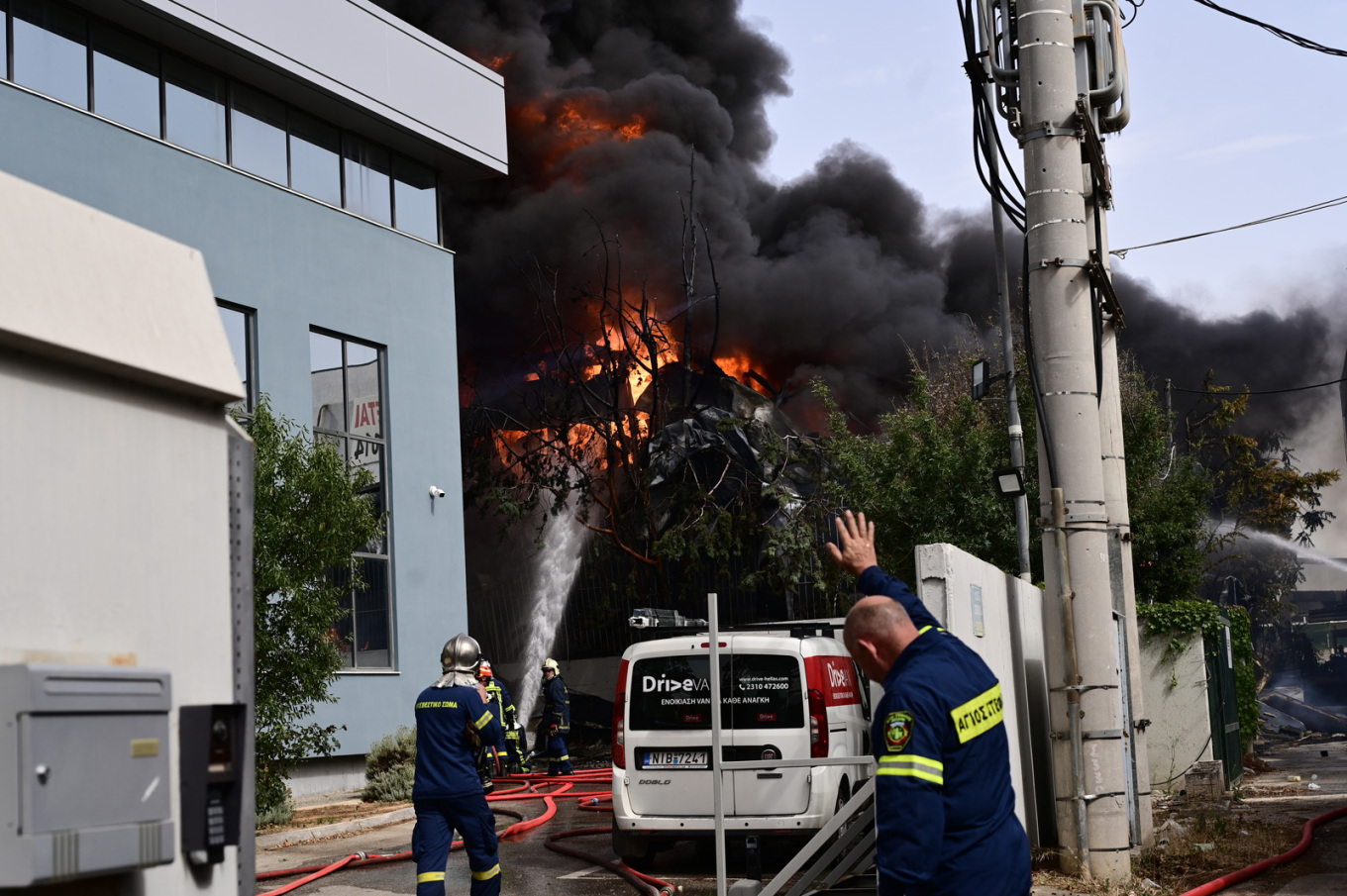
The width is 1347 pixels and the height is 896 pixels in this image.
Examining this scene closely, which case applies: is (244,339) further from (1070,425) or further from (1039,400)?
(1070,425)

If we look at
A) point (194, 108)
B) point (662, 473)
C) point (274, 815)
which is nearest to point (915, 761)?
point (274, 815)

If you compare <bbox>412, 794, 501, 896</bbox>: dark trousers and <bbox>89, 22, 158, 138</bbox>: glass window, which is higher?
<bbox>89, 22, 158, 138</bbox>: glass window

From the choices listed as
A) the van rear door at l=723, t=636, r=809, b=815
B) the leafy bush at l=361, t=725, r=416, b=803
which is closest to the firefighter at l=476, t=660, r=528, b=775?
the van rear door at l=723, t=636, r=809, b=815

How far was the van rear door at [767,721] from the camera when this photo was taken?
34.4ft

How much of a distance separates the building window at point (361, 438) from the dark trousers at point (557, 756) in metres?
2.92

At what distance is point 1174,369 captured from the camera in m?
79.9

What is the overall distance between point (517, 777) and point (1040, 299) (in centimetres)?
1274

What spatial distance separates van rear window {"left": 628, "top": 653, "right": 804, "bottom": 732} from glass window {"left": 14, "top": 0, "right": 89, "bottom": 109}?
11626mm

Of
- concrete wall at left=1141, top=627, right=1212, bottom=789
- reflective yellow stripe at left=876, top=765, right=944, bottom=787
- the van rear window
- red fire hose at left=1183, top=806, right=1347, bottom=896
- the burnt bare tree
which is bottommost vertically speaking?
red fire hose at left=1183, top=806, right=1347, bottom=896

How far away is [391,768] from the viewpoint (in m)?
18.9

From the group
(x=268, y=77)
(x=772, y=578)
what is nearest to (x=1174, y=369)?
(x=772, y=578)

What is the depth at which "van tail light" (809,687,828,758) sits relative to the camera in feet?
34.8

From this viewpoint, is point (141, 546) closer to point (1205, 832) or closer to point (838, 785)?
point (838, 785)

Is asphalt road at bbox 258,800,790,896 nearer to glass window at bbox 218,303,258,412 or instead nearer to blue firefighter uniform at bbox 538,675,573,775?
blue firefighter uniform at bbox 538,675,573,775
